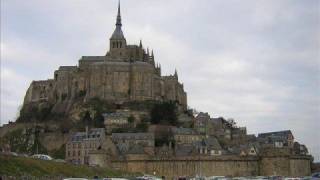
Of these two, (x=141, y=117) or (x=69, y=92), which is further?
(x=69, y=92)

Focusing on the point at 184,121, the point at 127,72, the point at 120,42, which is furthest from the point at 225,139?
the point at 120,42

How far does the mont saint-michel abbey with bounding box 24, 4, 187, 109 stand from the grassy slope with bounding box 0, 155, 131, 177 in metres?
46.5

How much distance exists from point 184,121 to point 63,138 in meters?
23.7

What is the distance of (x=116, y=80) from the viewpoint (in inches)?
4596

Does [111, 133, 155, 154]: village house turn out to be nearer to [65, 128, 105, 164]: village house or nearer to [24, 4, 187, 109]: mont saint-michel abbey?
[65, 128, 105, 164]: village house

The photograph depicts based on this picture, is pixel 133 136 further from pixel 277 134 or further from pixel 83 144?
pixel 277 134

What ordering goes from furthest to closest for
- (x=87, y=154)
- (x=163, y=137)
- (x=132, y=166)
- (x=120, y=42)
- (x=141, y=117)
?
(x=120, y=42) → (x=141, y=117) → (x=163, y=137) → (x=87, y=154) → (x=132, y=166)

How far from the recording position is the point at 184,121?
113188 millimetres

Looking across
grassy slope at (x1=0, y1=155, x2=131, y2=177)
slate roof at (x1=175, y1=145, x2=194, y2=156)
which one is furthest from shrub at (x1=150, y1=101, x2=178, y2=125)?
grassy slope at (x1=0, y1=155, x2=131, y2=177)

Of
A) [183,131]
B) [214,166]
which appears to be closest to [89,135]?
[183,131]

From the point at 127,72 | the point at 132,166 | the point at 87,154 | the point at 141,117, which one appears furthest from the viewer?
the point at 127,72

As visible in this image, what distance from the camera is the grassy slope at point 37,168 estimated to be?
2034 inches

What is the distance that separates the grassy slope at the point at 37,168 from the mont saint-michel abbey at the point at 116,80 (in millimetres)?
46493

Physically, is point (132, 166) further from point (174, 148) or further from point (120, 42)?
point (120, 42)
